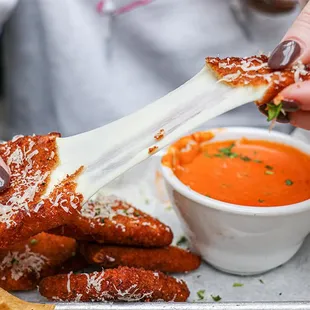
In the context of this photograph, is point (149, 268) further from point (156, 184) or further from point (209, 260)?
point (156, 184)

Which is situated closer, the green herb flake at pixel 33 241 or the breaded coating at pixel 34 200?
the breaded coating at pixel 34 200

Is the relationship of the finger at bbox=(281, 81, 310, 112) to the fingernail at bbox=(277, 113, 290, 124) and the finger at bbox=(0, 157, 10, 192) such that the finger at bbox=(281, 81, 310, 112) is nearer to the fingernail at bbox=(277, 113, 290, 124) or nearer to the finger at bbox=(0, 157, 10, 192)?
the fingernail at bbox=(277, 113, 290, 124)

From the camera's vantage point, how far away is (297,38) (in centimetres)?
116

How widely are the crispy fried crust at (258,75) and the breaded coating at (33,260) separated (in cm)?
58

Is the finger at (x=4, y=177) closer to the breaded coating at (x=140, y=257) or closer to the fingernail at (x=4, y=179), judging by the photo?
the fingernail at (x=4, y=179)

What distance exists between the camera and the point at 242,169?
1.52 metres

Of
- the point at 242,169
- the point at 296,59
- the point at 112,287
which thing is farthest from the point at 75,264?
the point at 296,59

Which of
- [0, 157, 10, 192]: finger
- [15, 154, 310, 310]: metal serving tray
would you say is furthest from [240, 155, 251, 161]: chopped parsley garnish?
[0, 157, 10, 192]: finger

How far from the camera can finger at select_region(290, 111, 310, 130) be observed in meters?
1.19

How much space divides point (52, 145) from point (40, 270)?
1.00 feet

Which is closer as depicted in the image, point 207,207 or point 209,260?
point 207,207

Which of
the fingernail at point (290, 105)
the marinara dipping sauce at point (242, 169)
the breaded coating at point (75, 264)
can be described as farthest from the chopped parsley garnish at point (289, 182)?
the breaded coating at point (75, 264)

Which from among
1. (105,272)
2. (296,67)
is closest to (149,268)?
(105,272)

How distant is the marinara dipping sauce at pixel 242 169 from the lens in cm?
142
